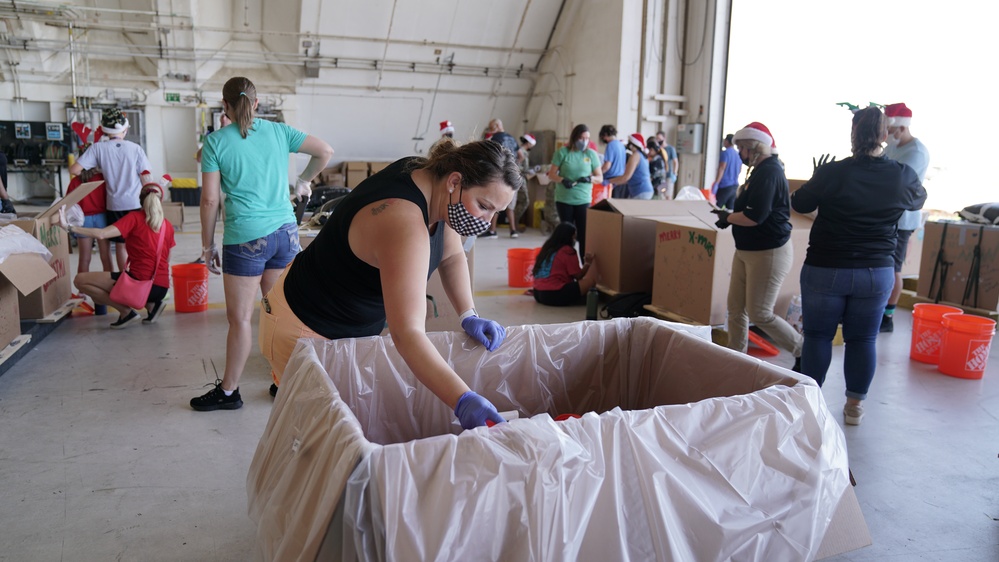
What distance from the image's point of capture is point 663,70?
10109 millimetres

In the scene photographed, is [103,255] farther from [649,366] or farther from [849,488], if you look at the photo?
[849,488]

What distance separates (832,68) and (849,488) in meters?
7.95

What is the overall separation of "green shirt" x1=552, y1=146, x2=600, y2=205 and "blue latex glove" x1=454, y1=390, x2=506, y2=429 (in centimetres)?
505

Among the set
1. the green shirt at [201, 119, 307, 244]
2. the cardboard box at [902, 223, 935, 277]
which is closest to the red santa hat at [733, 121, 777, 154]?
the green shirt at [201, 119, 307, 244]

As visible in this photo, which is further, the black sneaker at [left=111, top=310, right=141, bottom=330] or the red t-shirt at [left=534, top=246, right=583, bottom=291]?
the red t-shirt at [left=534, top=246, right=583, bottom=291]

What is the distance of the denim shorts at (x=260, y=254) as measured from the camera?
9.84 feet

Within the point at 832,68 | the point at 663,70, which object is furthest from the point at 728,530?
the point at 663,70

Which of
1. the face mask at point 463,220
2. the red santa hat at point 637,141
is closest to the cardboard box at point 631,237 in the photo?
the red santa hat at point 637,141

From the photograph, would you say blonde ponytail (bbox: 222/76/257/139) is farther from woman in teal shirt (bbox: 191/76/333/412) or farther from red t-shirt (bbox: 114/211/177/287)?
red t-shirt (bbox: 114/211/177/287)

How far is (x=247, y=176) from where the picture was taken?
120 inches

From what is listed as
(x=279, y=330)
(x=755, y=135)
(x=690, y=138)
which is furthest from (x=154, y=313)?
(x=690, y=138)

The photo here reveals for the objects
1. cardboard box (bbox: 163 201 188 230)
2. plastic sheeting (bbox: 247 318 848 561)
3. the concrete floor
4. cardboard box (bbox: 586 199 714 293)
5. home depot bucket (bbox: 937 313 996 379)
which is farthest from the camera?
cardboard box (bbox: 163 201 188 230)

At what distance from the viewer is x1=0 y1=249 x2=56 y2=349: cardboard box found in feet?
11.4

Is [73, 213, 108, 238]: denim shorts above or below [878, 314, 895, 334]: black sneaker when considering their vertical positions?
above
